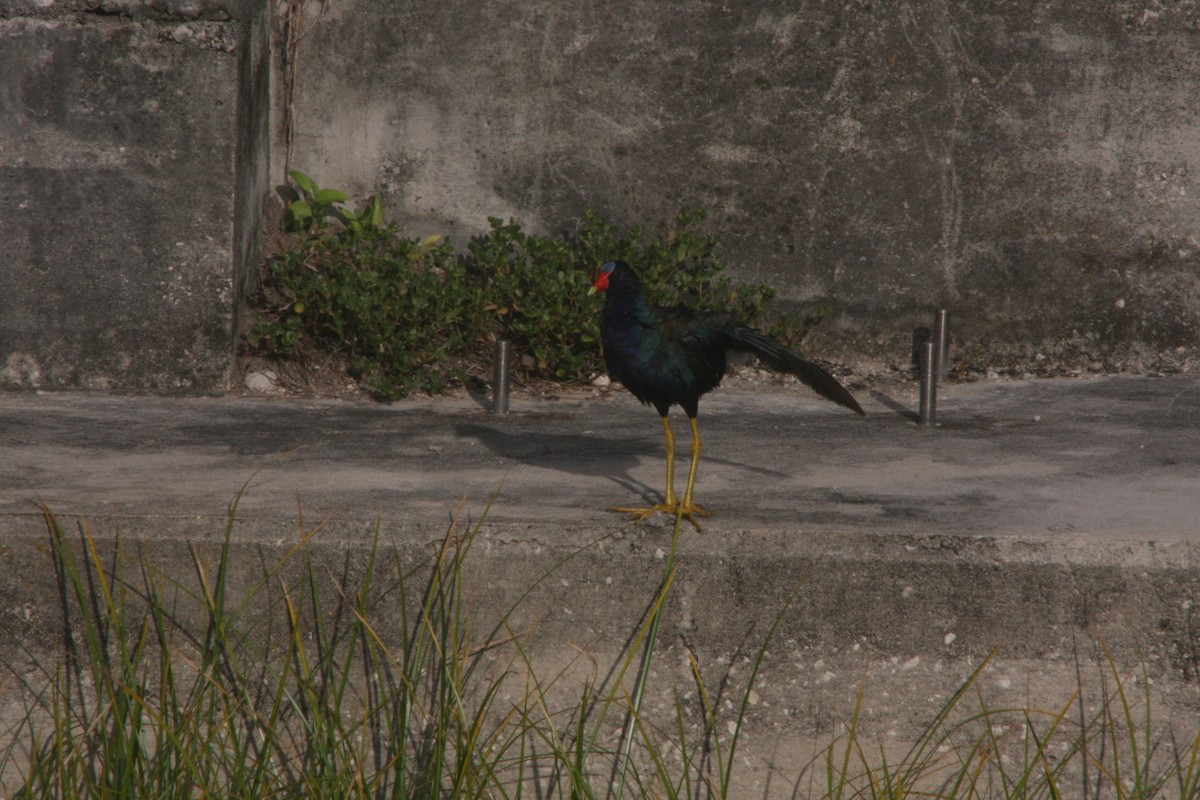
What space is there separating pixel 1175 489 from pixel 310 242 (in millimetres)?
3468

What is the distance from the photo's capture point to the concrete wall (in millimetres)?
5184

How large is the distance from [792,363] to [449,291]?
2176 mm

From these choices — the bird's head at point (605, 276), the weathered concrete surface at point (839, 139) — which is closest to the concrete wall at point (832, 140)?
the weathered concrete surface at point (839, 139)

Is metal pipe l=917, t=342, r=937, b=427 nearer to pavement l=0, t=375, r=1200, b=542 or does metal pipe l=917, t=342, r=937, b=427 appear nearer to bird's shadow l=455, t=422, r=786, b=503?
pavement l=0, t=375, r=1200, b=542

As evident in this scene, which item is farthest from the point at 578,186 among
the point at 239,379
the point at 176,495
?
the point at 176,495

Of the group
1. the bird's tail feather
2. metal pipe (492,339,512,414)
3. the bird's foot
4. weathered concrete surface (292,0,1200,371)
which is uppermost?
weathered concrete surface (292,0,1200,371)

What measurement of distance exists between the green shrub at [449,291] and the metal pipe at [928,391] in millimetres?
874

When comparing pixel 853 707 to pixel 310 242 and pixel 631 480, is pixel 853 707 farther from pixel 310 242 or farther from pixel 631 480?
pixel 310 242

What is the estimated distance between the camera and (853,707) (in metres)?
2.56

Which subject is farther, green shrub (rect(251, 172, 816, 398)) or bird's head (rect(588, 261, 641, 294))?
green shrub (rect(251, 172, 816, 398))

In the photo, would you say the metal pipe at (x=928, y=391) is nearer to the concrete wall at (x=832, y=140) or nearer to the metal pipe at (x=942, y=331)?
the metal pipe at (x=942, y=331)

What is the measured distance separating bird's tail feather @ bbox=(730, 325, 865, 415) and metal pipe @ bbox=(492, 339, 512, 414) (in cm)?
156

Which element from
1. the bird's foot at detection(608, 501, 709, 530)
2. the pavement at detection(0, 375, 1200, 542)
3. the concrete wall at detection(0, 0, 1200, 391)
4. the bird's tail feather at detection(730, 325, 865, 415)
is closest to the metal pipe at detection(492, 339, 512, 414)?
the pavement at detection(0, 375, 1200, 542)

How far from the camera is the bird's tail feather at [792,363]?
2.94m
